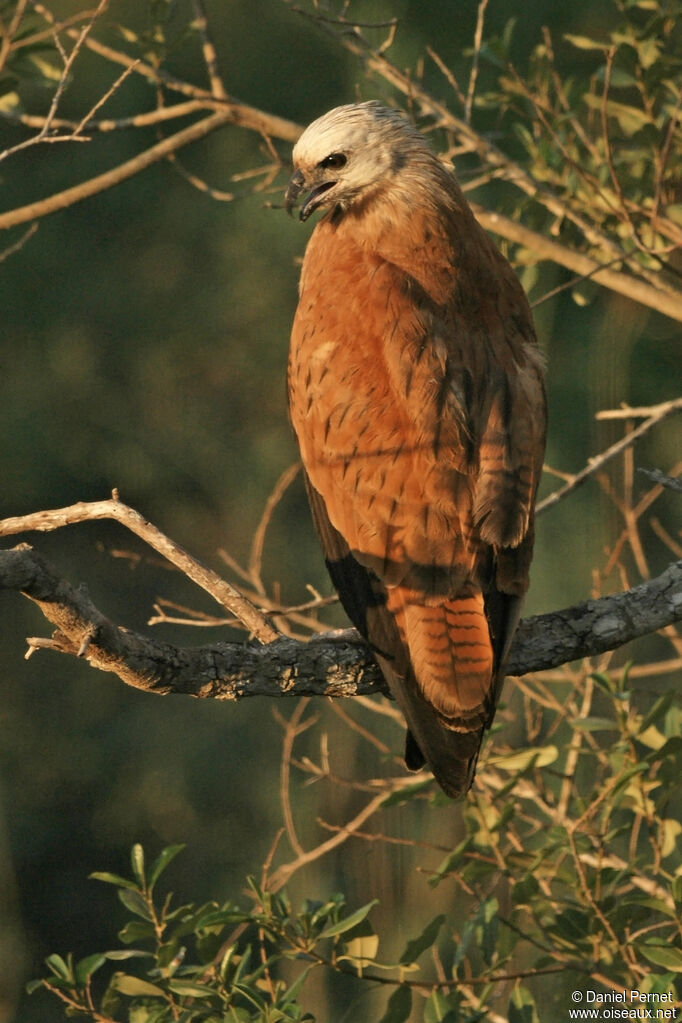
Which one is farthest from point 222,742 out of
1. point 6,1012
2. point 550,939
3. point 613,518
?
point 550,939

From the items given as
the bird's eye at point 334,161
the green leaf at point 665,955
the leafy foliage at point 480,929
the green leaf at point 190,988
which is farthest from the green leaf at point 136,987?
the bird's eye at point 334,161

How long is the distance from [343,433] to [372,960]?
113 centimetres

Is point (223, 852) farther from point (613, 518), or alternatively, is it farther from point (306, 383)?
point (306, 383)

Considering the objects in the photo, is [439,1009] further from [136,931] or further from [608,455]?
[608,455]

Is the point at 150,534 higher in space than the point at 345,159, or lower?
lower

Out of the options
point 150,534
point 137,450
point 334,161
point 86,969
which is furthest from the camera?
point 137,450

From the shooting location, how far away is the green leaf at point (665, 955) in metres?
2.65

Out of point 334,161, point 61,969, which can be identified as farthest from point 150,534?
point 334,161

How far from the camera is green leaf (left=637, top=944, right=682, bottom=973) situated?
8.68 feet

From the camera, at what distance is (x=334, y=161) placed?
3.46m

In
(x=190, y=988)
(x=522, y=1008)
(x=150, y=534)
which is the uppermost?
(x=150, y=534)

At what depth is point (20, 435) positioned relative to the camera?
30.4 feet

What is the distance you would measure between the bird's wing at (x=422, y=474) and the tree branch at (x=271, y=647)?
0.36ft

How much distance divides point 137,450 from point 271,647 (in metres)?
6.79
